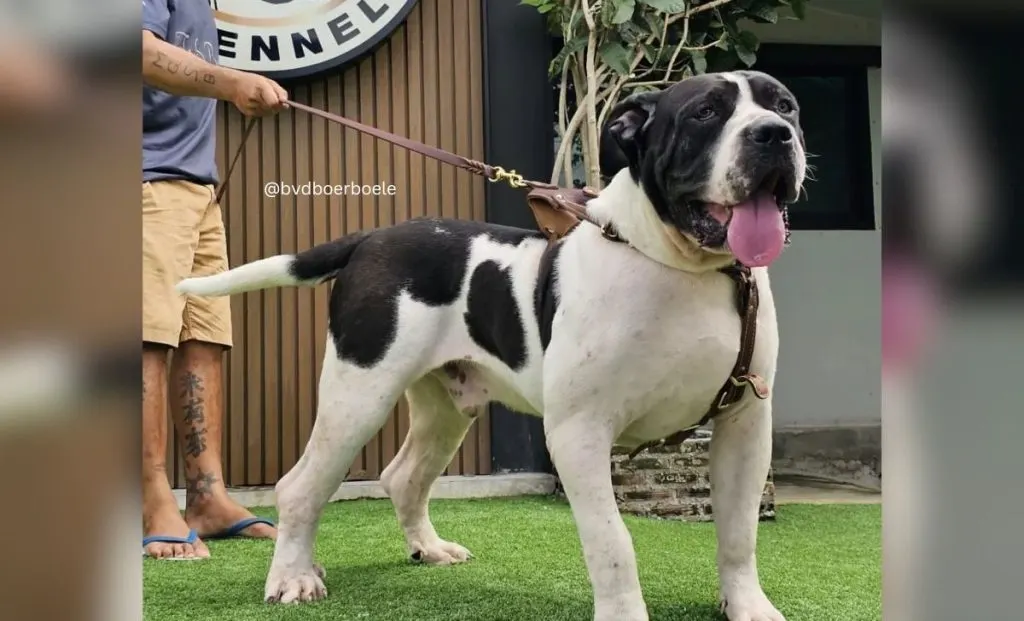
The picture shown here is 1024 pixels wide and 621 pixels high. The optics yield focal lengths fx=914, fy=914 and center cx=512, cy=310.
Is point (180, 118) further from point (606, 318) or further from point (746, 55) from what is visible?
point (746, 55)

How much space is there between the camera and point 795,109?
1821 millimetres

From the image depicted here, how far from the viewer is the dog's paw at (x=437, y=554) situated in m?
2.73

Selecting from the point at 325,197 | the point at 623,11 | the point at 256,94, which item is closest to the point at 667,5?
the point at 623,11

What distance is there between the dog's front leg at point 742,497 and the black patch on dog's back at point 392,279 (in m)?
0.68

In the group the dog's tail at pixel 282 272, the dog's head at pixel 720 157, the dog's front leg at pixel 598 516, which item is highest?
the dog's head at pixel 720 157

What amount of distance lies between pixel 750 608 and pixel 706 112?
1052 mm

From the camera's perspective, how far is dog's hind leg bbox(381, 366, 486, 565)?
2746 millimetres

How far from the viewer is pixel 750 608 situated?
196 centimetres

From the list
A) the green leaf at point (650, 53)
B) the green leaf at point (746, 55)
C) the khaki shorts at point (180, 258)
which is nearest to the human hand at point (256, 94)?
the khaki shorts at point (180, 258)

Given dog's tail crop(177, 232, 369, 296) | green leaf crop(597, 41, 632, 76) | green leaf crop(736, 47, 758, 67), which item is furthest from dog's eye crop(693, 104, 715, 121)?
green leaf crop(736, 47, 758, 67)

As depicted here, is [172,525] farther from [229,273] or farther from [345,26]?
[345,26]

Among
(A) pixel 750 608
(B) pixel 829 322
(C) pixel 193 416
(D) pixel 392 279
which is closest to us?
(A) pixel 750 608

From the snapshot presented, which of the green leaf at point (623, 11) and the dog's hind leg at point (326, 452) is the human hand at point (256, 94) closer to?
the dog's hind leg at point (326, 452)

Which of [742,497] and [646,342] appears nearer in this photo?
[646,342]
